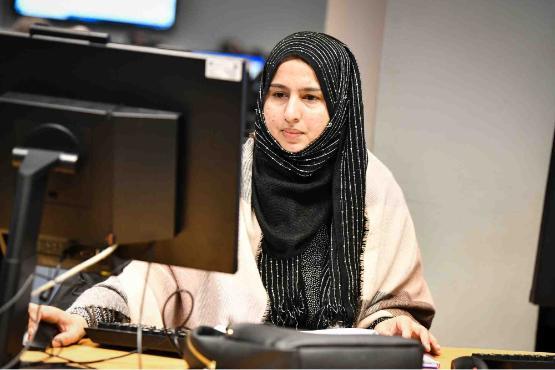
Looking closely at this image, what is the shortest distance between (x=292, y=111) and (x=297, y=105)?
0.11 ft

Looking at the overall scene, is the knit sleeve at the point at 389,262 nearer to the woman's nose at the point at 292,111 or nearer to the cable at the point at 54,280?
the woman's nose at the point at 292,111

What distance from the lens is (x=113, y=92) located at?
4.72 ft

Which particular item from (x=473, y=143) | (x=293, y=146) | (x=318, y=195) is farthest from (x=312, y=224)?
(x=473, y=143)

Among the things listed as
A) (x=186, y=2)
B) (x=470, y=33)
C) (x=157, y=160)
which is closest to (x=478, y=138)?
(x=470, y=33)

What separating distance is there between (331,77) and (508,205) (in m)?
1.38

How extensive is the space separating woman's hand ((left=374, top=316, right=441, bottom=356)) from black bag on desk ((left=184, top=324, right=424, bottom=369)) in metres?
0.59

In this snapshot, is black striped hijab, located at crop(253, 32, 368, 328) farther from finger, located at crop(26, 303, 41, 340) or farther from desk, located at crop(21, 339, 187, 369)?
finger, located at crop(26, 303, 41, 340)

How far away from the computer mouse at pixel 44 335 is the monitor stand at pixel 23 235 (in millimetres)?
266

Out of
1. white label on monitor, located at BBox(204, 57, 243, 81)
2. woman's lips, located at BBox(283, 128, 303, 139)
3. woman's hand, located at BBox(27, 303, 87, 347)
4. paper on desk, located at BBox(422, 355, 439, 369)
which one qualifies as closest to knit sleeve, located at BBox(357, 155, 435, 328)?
woman's lips, located at BBox(283, 128, 303, 139)

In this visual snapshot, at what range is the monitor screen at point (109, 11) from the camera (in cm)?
446

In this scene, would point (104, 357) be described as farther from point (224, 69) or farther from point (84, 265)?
point (224, 69)

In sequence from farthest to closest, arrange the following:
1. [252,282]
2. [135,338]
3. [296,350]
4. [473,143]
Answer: [473,143] → [252,282] → [135,338] → [296,350]

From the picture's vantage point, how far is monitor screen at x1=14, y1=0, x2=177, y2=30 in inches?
176

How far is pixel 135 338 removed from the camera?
5.83 feet
